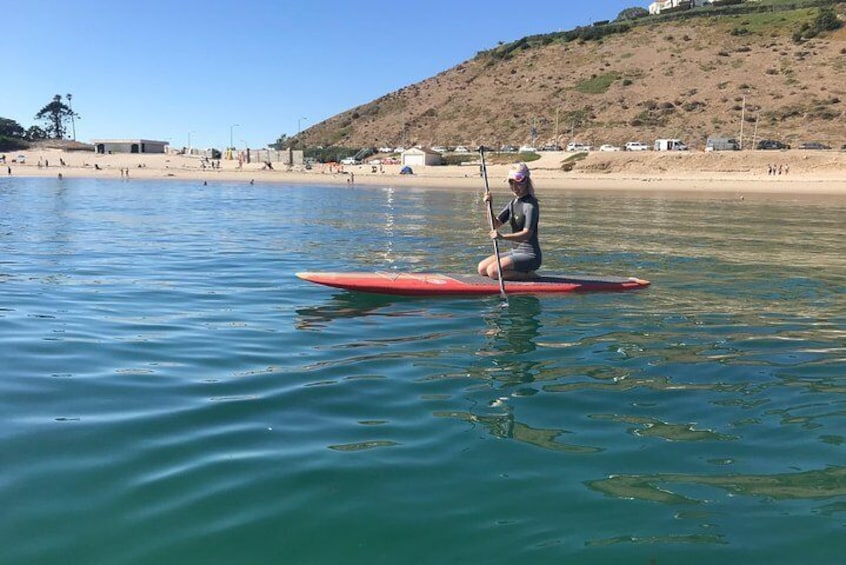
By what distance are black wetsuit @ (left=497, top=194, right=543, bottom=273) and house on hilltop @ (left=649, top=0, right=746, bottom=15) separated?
135330mm

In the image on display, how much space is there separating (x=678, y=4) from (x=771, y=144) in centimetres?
9216

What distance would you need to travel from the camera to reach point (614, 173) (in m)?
62.1

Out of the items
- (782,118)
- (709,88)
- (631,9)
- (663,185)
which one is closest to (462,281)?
(663,185)

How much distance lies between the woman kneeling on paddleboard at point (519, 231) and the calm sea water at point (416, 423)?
27.3 inches

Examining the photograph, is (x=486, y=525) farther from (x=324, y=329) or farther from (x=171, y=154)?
(x=171, y=154)

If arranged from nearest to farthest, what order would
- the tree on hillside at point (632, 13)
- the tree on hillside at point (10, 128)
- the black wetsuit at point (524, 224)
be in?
the black wetsuit at point (524, 224) → the tree on hillside at point (10, 128) → the tree on hillside at point (632, 13)

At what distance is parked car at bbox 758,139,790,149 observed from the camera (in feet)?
210

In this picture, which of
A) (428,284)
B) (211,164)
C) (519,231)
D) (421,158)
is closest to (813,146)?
(421,158)

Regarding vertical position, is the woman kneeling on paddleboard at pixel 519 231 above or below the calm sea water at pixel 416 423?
above

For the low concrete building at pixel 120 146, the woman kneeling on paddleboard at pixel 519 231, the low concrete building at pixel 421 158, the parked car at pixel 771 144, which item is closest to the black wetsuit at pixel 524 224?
the woman kneeling on paddleboard at pixel 519 231

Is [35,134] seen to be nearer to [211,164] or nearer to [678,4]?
[211,164]

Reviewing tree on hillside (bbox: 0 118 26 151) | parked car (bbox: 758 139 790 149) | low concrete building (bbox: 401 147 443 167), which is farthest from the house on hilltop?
tree on hillside (bbox: 0 118 26 151)

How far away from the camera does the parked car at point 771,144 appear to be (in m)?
63.9

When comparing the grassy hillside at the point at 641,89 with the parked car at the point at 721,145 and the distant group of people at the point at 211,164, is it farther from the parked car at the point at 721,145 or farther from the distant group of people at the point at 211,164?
the distant group of people at the point at 211,164
